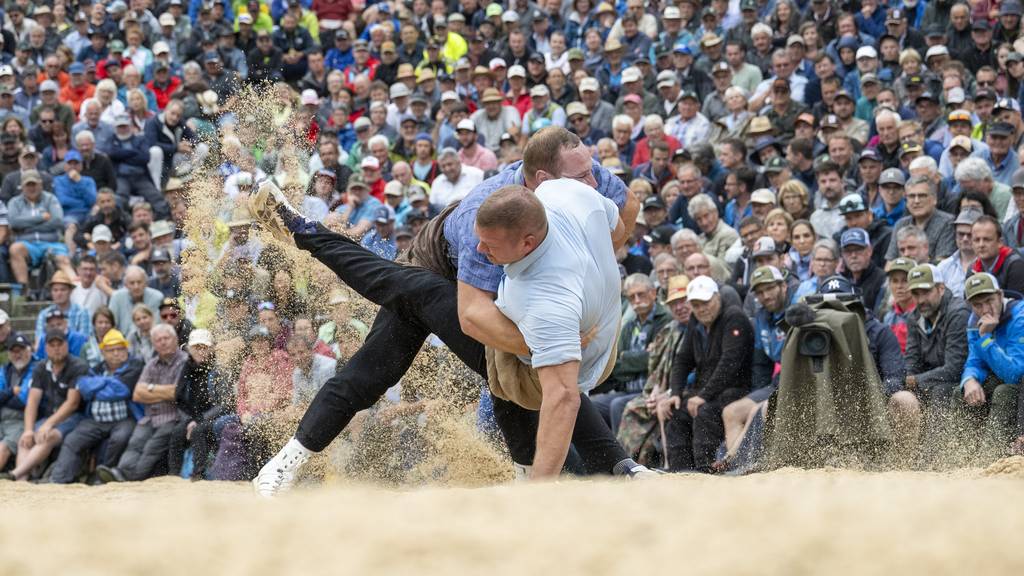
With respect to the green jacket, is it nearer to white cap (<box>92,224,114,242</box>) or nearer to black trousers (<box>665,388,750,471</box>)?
black trousers (<box>665,388,750,471</box>)

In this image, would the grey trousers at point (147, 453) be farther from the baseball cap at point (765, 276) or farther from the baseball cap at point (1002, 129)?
the baseball cap at point (1002, 129)

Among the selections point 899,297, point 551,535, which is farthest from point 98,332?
point 551,535

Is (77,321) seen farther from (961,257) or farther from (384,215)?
(961,257)

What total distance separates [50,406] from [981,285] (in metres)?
7.13

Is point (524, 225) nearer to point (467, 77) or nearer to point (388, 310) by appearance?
point (388, 310)

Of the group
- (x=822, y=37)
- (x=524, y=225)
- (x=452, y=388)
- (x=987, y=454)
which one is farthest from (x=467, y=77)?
(x=524, y=225)

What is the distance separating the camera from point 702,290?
27.6 feet

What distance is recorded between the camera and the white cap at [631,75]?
42.5ft

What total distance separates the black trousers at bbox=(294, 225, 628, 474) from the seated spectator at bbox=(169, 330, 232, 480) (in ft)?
11.6

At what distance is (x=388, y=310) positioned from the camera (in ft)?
19.6

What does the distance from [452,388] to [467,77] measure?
7339 mm

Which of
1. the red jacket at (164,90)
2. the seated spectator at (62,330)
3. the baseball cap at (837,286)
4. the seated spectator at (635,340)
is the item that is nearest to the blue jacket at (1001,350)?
the baseball cap at (837,286)

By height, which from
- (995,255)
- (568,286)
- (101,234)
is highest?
(568,286)

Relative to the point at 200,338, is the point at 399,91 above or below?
above
